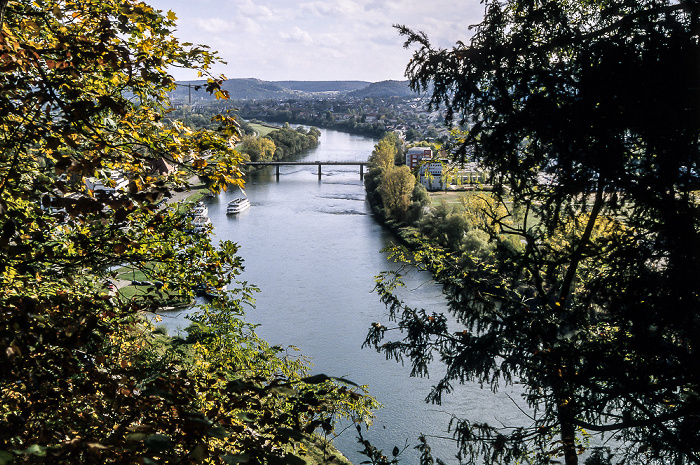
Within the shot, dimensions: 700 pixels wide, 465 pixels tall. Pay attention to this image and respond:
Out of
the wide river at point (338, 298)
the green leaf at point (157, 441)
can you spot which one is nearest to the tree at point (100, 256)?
the green leaf at point (157, 441)

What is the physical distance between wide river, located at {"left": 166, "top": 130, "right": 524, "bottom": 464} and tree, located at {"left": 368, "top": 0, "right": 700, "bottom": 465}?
12.4 ft

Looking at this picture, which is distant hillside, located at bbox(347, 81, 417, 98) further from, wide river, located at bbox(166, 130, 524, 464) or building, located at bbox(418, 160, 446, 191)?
building, located at bbox(418, 160, 446, 191)

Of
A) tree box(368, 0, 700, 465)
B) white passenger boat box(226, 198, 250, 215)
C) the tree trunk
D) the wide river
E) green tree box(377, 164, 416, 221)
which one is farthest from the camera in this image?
white passenger boat box(226, 198, 250, 215)

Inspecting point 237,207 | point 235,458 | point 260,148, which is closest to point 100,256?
point 235,458

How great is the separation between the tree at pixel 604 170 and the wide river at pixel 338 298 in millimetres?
3765

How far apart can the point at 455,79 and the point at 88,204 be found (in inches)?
83.9

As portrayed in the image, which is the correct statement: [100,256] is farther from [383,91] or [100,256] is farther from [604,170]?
[383,91]

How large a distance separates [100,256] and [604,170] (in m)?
2.68

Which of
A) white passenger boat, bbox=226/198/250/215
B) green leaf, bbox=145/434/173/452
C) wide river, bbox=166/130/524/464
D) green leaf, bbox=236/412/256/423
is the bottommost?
wide river, bbox=166/130/524/464

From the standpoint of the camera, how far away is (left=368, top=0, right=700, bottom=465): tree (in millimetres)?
2695

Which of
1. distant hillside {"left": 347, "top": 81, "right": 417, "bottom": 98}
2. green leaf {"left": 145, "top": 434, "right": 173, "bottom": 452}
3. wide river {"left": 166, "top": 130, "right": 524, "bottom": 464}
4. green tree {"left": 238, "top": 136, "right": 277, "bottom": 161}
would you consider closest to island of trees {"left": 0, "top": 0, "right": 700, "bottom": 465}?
green leaf {"left": 145, "top": 434, "right": 173, "bottom": 452}

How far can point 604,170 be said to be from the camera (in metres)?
2.81

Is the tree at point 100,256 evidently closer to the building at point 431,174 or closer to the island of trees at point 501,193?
the island of trees at point 501,193

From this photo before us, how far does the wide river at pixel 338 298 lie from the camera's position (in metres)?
10.5
